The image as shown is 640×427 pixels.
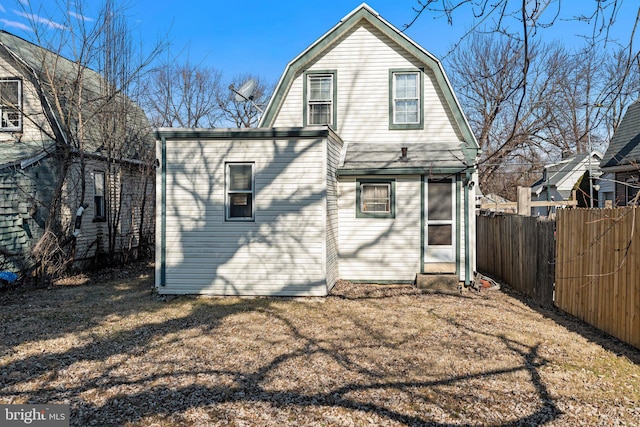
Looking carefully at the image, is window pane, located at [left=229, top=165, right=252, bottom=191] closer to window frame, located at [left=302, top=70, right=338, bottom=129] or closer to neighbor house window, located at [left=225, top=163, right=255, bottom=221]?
neighbor house window, located at [left=225, top=163, right=255, bottom=221]

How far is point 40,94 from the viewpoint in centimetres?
1249

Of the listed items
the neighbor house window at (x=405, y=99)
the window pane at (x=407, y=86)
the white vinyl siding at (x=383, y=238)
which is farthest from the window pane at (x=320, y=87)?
the white vinyl siding at (x=383, y=238)

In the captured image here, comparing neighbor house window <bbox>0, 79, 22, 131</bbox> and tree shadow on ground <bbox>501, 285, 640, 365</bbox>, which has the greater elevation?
neighbor house window <bbox>0, 79, 22, 131</bbox>

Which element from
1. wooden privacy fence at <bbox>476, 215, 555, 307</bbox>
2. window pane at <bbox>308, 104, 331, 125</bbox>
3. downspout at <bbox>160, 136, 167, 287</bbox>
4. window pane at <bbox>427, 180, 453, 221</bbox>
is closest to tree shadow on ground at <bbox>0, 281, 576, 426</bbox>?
downspout at <bbox>160, 136, 167, 287</bbox>

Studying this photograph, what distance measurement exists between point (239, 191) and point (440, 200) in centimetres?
478

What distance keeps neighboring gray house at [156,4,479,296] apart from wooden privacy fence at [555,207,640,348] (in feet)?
9.48

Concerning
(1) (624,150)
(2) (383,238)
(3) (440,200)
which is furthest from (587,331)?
(1) (624,150)

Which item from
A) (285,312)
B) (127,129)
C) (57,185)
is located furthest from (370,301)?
(127,129)

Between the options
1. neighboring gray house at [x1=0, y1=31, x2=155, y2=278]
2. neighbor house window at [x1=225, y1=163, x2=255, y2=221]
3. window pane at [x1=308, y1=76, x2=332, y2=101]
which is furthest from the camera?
window pane at [x1=308, y1=76, x2=332, y2=101]

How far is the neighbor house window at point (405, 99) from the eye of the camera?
1205 centimetres

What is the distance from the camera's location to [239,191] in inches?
384

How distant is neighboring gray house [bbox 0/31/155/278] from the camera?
1153 cm

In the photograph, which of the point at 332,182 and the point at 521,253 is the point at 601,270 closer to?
the point at 521,253

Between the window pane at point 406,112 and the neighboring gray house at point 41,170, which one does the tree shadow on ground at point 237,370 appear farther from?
the window pane at point 406,112
